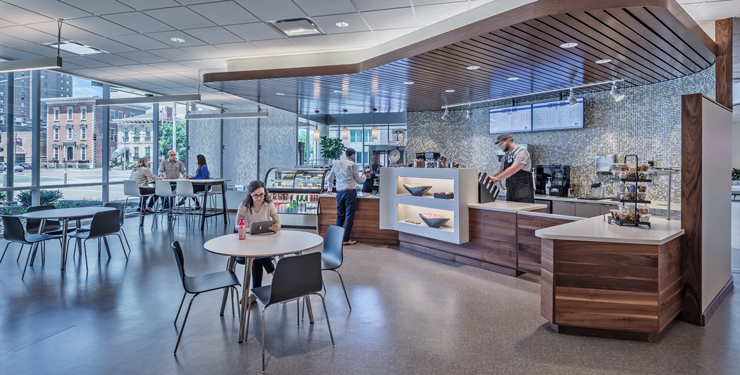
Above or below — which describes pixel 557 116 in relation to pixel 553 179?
above

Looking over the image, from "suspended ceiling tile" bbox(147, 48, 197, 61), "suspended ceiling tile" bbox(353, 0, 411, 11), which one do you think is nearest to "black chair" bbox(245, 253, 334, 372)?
"suspended ceiling tile" bbox(353, 0, 411, 11)

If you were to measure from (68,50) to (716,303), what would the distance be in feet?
30.9

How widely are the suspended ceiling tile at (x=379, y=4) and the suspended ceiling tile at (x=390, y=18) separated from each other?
12cm

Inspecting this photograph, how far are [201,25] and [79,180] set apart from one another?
5481 mm

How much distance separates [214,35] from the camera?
18.8 ft

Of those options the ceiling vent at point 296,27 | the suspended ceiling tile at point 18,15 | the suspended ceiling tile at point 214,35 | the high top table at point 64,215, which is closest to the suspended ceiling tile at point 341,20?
the ceiling vent at point 296,27

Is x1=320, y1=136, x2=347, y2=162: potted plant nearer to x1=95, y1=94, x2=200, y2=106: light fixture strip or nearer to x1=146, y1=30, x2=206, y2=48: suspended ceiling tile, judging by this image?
x1=95, y1=94, x2=200, y2=106: light fixture strip

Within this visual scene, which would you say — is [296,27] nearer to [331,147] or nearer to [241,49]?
[241,49]

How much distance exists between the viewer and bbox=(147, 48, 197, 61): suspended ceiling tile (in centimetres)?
648

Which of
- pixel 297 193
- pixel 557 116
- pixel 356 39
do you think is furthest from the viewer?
pixel 297 193

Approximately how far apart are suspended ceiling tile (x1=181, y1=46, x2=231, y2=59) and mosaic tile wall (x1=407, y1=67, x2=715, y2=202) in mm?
5216

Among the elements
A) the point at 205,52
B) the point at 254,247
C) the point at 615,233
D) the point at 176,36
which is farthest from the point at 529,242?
the point at 205,52

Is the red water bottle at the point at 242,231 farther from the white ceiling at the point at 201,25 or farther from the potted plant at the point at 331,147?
the potted plant at the point at 331,147

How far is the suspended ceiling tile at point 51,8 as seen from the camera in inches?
181
